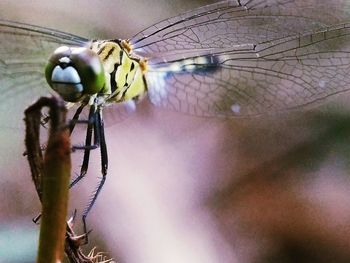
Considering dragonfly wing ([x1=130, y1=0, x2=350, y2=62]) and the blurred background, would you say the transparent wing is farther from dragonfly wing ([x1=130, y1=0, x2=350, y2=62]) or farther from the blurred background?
the blurred background

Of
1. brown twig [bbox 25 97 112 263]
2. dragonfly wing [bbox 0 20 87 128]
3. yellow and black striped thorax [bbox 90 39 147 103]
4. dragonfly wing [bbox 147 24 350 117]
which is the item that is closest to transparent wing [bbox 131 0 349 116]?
dragonfly wing [bbox 147 24 350 117]

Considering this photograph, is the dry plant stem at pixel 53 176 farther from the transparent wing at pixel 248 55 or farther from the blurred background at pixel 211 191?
the blurred background at pixel 211 191

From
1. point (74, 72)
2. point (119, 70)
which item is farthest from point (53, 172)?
point (119, 70)

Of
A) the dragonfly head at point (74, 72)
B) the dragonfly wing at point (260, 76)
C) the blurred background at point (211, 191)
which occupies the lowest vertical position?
the blurred background at point (211, 191)

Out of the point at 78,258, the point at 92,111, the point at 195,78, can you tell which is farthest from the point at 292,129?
the point at 78,258

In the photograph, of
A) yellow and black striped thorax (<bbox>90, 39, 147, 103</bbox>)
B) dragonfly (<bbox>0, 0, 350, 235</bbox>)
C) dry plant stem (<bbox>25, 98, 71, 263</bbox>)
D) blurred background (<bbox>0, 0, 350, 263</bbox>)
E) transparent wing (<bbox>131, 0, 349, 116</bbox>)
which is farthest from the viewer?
blurred background (<bbox>0, 0, 350, 263</bbox>)

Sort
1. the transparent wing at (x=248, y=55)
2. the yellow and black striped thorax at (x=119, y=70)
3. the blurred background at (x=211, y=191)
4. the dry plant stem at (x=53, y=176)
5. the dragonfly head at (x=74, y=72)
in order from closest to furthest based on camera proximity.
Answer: the dry plant stem at (x=53, y=176)
the dragonfly head at (x=74, y=72)
the yellow and black striped thorax at (x=119, y=70)
the transparent wing at (x=248, y=55)
the blurred background at (x=211, y=191)

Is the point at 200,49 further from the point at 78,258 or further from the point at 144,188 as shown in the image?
the point at 78,258

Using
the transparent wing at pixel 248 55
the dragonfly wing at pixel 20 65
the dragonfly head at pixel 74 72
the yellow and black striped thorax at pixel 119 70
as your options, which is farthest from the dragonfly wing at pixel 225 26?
the dragonfly head at pixel 74 72
